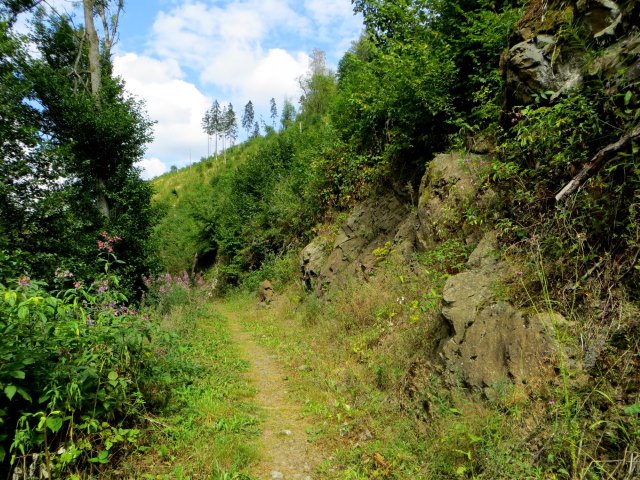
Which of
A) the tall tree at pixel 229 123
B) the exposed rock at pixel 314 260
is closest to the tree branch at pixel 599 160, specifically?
the exposed rock at pixel 314 260

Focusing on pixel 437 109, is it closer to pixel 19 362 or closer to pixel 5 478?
pixel 19 362

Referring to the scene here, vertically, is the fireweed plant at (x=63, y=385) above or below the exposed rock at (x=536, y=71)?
below

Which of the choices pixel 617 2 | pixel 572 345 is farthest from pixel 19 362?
pixel 617 2

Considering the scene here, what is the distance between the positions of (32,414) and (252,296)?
12.0m

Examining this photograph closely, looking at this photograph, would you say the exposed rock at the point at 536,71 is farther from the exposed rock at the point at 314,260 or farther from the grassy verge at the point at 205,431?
the exposed rock at the point at 314,260

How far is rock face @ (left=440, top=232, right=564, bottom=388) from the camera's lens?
3.14 meters

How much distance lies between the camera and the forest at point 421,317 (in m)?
2.79

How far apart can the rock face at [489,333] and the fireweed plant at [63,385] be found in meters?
3.32

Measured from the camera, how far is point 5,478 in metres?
2.69

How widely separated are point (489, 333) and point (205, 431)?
3.28 m

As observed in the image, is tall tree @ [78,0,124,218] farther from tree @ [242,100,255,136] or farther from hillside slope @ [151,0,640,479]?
tree @ [242,100,255,136]

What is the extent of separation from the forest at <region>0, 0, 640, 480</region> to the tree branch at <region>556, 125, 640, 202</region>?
0.07 ft

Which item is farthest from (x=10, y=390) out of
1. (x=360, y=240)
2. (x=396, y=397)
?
(x=360, y=240)

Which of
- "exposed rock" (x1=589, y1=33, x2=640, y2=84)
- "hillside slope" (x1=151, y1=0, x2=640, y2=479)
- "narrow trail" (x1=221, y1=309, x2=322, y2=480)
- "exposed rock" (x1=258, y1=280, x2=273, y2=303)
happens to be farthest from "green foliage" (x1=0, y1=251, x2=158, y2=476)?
"exposed rock" (x1=258, y1=280, x2=273, y2=303)
